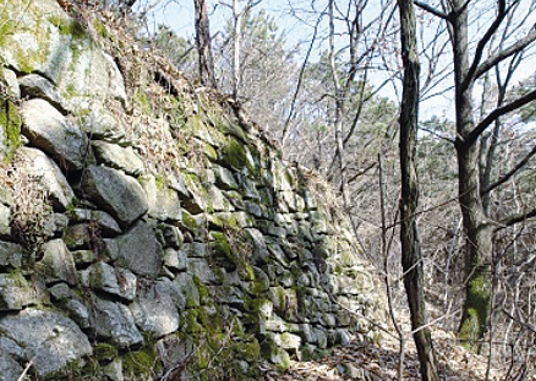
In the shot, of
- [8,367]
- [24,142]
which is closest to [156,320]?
[8,367]

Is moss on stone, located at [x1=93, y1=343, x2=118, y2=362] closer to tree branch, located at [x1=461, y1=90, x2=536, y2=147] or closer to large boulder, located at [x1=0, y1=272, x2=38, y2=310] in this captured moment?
large boulder, located at [x1=0, y1=272, x2=38, y2=310]

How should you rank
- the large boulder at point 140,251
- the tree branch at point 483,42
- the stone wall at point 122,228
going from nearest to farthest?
the stone wall at point 122,228 < the large boulder at point 140,251 < the tree branch at point 483,42

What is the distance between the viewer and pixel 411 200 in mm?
3379

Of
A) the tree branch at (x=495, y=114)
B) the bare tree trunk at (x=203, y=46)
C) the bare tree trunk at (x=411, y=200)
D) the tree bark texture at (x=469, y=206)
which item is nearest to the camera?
the bare tree trunk at (x=411, y=200)

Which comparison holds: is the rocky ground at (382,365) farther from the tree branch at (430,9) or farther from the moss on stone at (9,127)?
the tree branch at (430,9)

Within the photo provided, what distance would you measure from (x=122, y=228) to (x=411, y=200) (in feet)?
7.27

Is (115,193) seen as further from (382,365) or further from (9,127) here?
(382,365)

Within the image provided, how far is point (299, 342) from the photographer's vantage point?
4.28 meters

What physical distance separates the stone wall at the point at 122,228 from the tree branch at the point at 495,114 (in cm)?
337

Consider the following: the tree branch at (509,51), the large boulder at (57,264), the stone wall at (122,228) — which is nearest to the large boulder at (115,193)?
the stone wall at (122,228)

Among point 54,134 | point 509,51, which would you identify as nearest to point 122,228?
point 54,134

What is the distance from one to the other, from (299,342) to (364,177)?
711 centimetres

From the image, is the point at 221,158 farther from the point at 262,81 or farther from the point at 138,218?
the point at 262,81

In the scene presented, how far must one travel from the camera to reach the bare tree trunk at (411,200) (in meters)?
3.22
